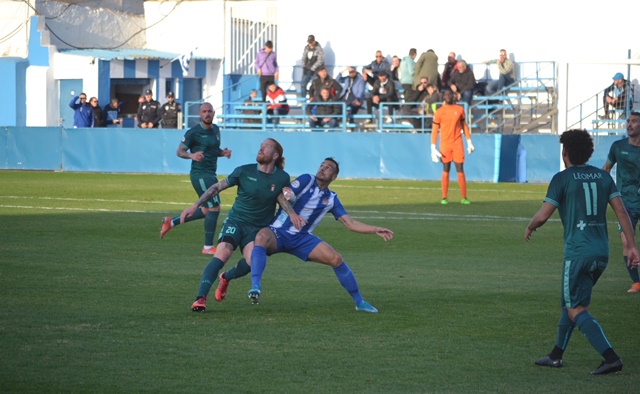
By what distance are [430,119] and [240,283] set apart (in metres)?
21.0

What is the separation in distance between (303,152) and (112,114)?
9417mm

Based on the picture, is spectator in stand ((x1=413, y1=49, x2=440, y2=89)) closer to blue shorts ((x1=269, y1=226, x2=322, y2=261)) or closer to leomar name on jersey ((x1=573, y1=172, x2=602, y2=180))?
blue shorts ((x1=269, y1=226, x2=322, y2=261))

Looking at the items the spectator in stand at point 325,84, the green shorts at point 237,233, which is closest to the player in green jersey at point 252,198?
the green shorts at point 237,233

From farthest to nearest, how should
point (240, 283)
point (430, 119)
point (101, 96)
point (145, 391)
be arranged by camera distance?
1. point (101, 96)
2. point (430, 119)
3. point (240, 283)
4. point (145, 391)

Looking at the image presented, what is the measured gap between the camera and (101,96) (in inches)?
1554

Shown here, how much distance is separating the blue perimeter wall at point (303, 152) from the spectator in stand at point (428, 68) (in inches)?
130

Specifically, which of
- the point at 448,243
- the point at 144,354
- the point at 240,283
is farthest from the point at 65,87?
the point at 144,354

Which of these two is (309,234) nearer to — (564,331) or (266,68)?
(564,331)

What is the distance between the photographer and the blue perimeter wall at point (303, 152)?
30375mm

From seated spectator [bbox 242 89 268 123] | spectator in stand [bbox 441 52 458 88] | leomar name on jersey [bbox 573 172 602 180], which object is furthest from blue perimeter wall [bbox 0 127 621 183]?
leomar name on jersey [bbox 573 172 602 180]

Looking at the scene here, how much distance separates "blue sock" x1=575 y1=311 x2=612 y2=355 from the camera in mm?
7910

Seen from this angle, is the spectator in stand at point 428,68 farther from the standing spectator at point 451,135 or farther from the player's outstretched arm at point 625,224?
the player's outstretched arm at point 625,224

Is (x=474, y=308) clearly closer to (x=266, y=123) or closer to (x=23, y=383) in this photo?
(x=23, y=383)

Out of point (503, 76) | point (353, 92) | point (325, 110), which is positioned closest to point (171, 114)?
point (325, 110)
